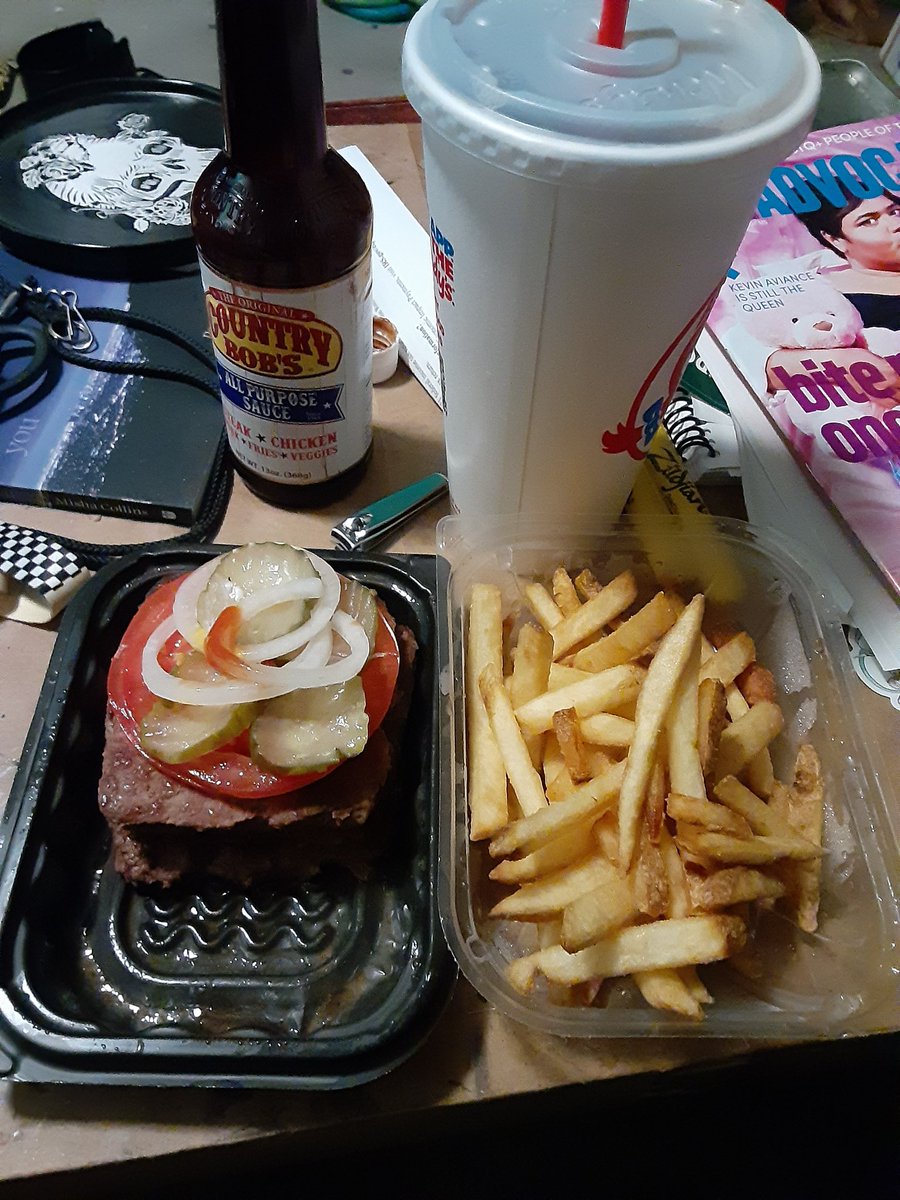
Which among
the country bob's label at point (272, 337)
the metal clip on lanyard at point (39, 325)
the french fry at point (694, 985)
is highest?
the country bob's label at point (272, 337)

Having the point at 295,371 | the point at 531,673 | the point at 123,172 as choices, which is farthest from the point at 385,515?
the point at 123,172

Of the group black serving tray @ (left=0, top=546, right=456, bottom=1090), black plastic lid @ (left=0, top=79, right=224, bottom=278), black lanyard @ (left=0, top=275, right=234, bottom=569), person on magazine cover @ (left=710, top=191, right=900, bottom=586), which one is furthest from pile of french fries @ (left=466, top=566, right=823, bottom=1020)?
black plastic lid @ (left=0, top=79, right=224, bottom=278)

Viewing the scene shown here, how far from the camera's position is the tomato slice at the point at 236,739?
0.83m

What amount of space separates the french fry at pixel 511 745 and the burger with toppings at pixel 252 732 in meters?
0.12

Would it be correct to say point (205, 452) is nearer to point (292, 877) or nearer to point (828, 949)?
point (292, 877)

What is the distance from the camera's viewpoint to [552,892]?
750 mm

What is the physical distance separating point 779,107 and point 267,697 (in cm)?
67

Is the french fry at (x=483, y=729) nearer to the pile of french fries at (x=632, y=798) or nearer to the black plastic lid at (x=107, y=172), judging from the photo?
the pile of french fries at (x=632, y=798)

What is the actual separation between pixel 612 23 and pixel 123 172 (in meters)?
1.15

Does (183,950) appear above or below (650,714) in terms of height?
below

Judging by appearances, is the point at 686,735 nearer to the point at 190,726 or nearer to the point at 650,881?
the point at 650,881

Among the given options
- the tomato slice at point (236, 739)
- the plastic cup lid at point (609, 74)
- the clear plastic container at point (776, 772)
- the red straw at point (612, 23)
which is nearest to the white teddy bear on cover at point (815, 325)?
the clear plastic container at point (776, 772)

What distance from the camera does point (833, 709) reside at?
901mm

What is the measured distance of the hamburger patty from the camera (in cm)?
83
